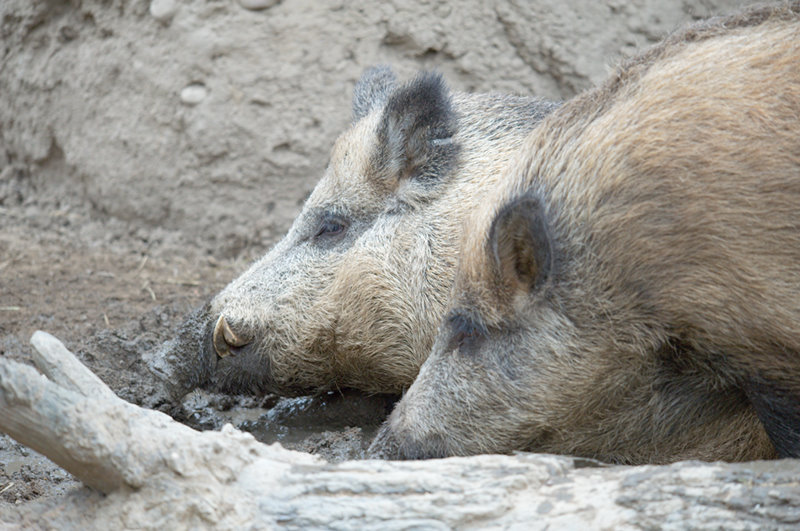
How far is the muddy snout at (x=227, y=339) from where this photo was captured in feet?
16.9

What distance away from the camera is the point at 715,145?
319 cm

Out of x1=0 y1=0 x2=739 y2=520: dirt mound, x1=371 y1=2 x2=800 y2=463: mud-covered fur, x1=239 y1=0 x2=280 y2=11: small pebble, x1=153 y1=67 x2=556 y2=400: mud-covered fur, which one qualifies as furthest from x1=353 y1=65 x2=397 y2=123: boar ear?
x1=371 y1=2 x2=800 y2=463: mud-covered fur

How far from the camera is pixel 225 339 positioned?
5.17 m

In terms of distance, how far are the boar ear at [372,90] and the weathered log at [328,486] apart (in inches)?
128

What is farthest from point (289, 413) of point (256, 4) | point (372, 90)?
point (256, 4)

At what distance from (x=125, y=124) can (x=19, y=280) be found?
5.49ft

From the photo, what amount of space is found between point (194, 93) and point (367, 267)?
321 cm

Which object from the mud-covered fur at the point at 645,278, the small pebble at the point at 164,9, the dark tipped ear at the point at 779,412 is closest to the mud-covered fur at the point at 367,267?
the mud-covered fur at the point at 645,278

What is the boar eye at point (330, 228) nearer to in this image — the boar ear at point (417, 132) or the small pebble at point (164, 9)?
the boar ear at point (417, 132)

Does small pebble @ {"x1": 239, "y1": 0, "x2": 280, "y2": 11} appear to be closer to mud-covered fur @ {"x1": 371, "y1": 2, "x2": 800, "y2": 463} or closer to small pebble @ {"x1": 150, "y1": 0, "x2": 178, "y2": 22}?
small pebble @ {"x1": 150, "y1": 0, "x2": 178, "y2": 22}

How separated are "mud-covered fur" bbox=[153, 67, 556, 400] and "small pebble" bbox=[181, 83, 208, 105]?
262cm

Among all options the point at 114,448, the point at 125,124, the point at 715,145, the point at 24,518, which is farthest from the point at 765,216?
the point at 125,124

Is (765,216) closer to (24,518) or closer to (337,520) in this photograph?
(337,520)

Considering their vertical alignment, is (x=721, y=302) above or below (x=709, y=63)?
below
